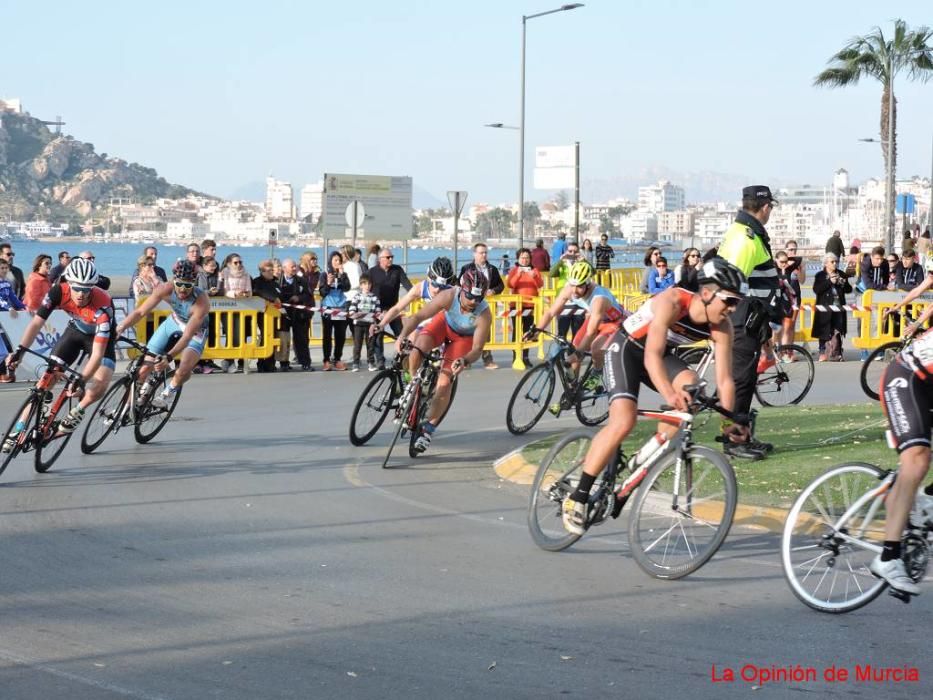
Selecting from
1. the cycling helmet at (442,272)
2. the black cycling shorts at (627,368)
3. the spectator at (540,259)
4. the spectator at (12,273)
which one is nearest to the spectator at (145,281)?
the spectator at (12,273)

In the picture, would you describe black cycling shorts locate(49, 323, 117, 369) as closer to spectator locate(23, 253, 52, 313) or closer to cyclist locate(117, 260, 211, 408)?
cyclist locate(117, 260, 211, 408)

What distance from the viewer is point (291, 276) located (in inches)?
878

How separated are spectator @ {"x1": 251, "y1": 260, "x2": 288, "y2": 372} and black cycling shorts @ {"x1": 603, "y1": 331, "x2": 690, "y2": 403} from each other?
13.9 metres

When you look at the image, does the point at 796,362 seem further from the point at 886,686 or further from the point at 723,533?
the point at 886,686

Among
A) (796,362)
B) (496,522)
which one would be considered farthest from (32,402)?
(796,362)

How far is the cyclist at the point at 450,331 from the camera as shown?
12.8 metres

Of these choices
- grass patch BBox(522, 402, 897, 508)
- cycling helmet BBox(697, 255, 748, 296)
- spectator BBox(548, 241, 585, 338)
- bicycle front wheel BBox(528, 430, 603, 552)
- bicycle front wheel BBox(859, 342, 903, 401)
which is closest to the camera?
cycling helmet BBox(697, 255, 748, 296)

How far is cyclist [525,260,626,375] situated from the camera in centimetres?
1401

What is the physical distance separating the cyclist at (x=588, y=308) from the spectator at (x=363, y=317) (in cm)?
764

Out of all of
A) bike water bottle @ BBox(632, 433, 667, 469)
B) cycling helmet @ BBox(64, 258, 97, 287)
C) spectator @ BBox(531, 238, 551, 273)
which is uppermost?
spectator @ BBox(531, 238, 551, 273)

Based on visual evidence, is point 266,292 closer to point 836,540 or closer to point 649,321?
point 649,321

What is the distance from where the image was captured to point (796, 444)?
12320 mm

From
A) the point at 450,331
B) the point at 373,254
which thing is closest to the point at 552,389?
the point at 450,331

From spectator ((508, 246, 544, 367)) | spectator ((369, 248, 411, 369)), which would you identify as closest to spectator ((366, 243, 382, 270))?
spectator ((369, 248, 411, 369))
